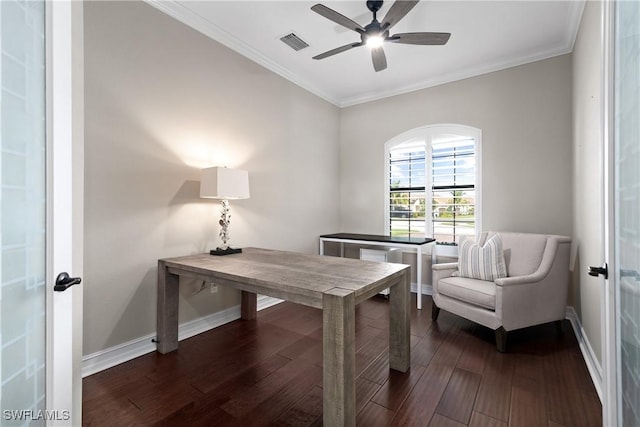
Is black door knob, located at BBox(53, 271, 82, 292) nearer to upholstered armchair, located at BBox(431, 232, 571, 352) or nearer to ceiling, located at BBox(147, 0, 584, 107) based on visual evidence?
ceiling, located at BBox(147, 0, 584, 107)

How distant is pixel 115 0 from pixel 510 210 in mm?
4282

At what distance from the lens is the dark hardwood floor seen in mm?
1599

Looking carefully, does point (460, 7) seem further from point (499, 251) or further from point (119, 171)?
point (119, 171)

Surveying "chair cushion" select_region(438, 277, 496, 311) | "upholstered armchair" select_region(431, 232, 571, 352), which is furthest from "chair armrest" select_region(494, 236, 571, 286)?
"chair cushion" select_region(438, 277, 496, 311)

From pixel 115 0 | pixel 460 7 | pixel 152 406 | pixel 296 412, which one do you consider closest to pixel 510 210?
pixel 460 7

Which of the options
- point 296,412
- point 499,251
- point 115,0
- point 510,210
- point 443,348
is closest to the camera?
point 296,412

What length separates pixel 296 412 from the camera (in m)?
1.64

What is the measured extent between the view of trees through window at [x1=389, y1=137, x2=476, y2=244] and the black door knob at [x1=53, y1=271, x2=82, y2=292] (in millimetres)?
3605

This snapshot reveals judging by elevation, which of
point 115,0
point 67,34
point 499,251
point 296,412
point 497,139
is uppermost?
point 115,0

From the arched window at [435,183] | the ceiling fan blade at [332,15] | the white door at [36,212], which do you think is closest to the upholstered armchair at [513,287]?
the arched window at [435,183]

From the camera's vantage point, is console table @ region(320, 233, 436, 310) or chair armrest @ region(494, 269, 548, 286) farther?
console table @ region(320, 233, 436, 310)

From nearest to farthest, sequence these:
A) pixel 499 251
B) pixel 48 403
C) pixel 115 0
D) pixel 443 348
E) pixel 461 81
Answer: pixel 48 403, pixel 115 0, pixel 443 348, pixel 499 251, pixel 461 81

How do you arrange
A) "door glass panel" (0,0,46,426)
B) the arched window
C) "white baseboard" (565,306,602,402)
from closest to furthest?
"door glass panel" (0,0,46,426), "white baseboard" (565,306,602,402), the arched window

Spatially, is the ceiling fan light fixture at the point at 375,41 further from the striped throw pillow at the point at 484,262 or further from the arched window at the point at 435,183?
the striped throw pillow at the point at 484,262
